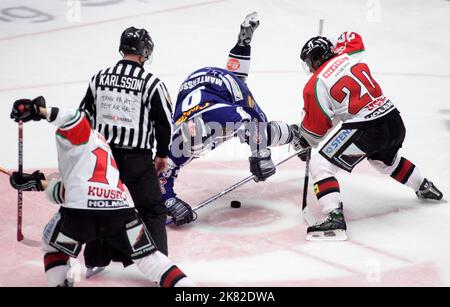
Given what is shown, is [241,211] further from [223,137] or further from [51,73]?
[51,73]

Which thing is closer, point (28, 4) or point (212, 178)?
point (212, 178)

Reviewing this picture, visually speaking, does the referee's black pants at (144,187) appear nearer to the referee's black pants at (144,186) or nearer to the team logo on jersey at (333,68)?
the referee's black pants at (144,186)

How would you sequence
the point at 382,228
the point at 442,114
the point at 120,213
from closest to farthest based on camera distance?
the point at 120,213, the point at 382,228, the point at 442,114

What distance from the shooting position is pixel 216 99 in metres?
4.97

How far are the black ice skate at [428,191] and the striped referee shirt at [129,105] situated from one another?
5.98ft

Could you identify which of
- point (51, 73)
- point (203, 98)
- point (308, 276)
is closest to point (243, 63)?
point (203, 98)

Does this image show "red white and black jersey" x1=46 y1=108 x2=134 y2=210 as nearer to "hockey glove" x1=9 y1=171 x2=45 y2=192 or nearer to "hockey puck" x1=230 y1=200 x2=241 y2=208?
"hockey glove" x1=9 y1=171 x2=45 y2=192

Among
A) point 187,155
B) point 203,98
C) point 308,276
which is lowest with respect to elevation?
point 308,276

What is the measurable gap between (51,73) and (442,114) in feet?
10.3

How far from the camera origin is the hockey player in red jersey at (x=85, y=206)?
3.55m

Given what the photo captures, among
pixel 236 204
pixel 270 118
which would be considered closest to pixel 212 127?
pixel 236 204

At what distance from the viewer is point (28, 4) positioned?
9086mm

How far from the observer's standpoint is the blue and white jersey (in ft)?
16.1

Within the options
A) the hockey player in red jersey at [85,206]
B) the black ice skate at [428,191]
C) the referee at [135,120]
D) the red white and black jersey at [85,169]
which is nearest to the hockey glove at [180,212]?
the referee at [135,120]
